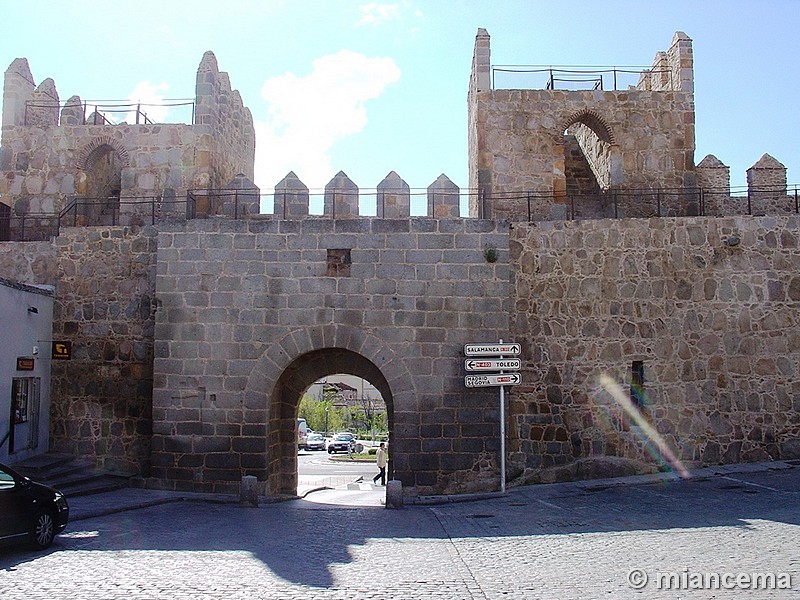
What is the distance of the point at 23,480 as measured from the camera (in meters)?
9.08

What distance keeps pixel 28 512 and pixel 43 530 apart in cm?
33

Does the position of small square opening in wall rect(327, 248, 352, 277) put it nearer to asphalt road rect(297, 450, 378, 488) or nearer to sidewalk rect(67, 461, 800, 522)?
sidewalk rect(67, 461, 800, 522)

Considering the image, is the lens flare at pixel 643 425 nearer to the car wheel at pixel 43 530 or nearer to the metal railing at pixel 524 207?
the metal railing at pixel 524 207

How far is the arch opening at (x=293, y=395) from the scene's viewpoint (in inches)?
586

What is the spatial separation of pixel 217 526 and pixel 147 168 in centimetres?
1004

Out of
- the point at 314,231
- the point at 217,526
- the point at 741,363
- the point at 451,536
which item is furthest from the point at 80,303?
the point at 741,363

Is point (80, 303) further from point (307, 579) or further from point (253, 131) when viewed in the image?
point (307, 579)

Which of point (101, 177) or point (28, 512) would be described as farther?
point (101, 177)

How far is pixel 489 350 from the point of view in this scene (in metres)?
13.9

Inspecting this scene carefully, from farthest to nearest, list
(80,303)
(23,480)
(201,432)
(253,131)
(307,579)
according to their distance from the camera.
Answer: (253,131)
(80,303)
(201,432)
(23,480)
(307,579)

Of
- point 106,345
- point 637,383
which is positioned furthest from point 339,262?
point 637,383

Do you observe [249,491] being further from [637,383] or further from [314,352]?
[637,383]

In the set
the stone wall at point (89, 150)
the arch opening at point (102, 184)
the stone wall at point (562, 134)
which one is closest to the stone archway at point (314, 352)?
the stone wall at point (562, 134)

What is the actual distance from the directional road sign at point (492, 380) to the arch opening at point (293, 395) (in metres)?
1.76
